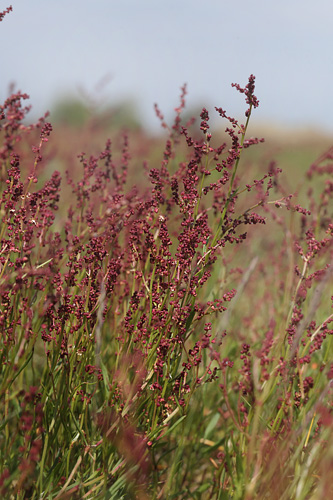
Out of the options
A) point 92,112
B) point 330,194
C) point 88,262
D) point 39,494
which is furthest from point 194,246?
point 92,112

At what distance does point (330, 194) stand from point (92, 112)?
8.12ft

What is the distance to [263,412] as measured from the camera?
2.37 metres

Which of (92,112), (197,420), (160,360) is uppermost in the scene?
(92,112)

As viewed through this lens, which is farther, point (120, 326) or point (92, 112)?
point (92, 112)

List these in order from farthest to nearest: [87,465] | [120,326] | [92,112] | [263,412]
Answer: [92,112] → [120,326] → [263,412] → [87,465]

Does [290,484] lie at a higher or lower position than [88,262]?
lower

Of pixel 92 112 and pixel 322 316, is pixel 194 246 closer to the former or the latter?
pixel 322 316

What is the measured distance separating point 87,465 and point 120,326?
2.35 ft

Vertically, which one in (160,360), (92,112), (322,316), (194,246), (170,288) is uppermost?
(92,112)

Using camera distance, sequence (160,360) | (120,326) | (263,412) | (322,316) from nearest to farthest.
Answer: (160,360) → (263,412) → (120,326) → (322,316)

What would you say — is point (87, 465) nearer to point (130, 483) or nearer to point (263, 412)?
point (130, 483)

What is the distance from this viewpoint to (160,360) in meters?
1.96

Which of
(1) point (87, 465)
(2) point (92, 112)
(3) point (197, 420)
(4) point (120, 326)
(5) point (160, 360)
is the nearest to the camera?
(5) point (160, 360)

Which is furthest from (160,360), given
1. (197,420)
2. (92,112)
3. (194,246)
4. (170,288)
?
(92,112)
